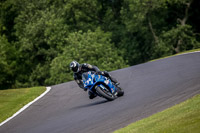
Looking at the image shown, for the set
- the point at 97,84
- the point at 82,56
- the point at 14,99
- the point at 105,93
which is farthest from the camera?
the point at 82,56

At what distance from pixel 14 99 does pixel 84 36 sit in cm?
2662

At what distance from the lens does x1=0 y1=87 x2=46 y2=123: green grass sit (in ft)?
47.1

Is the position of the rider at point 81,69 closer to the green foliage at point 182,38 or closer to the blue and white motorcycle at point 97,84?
the blue and white motorcycle at point 97,84

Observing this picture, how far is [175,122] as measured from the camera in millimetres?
6996

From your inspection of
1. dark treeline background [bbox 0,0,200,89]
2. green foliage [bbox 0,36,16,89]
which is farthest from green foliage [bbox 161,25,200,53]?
green foliage [bbox 0,36,16,89]

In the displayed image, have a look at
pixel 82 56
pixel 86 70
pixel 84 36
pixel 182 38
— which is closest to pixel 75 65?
pixel 86 70

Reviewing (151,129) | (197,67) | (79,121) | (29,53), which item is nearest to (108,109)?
(79,121)

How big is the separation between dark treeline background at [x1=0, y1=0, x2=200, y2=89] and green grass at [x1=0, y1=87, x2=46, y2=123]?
2145 centimetres

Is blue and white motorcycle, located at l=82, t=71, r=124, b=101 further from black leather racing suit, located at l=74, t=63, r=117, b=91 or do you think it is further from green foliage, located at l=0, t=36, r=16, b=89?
green foliage, located at l=0, t=36, r=16, b=89

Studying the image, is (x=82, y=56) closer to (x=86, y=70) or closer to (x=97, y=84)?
(x=86, y=70)

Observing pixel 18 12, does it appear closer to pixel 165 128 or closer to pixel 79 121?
pixel 79 121

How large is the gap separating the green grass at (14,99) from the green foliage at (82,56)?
69.8 feet

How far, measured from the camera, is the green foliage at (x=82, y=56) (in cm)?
4088

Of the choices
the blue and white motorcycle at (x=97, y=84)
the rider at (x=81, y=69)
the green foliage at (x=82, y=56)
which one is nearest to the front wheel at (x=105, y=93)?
the blue and white motorcycle at (x=97, y=84)
